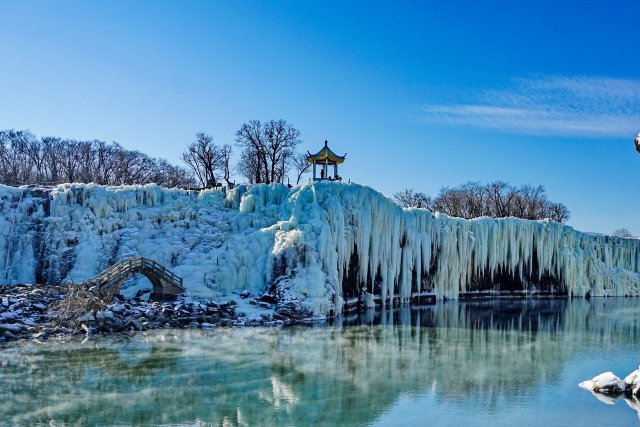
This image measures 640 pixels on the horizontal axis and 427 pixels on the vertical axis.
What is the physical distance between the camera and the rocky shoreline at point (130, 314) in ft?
66.9

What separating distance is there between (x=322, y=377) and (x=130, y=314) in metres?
9.82

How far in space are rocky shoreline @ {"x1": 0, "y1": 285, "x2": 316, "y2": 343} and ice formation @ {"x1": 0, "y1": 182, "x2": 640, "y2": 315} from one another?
113 cm

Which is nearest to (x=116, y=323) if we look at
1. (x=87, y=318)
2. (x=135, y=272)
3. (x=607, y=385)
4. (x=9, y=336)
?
(x=87, y=318)

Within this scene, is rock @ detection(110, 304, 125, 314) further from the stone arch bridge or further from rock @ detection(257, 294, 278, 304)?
rock @ detection(257, 294, 278, 304)

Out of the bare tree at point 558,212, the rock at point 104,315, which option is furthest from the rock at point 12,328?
the bare tree at point 558,212

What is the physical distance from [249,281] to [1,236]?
453 inches

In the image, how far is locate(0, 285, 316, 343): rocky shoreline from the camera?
20.4 metres

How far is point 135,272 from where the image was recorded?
2480 centimetres

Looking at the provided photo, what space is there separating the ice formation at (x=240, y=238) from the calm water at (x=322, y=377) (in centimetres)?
449

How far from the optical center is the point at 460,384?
14.9 meters

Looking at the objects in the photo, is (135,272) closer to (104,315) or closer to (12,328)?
(104,315)

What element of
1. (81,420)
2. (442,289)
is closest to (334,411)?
(81,420)

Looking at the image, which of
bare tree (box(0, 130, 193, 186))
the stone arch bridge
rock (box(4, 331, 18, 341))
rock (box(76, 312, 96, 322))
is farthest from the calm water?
bare tree (box(0, 130, 193, 186))

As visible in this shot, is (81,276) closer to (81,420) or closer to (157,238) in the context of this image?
(157,238)
